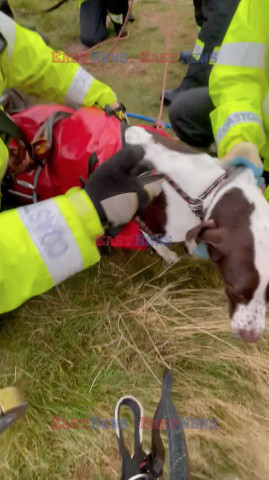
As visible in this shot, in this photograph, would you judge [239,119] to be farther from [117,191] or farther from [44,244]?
Result: [44,244]

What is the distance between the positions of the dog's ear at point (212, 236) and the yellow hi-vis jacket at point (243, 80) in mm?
604

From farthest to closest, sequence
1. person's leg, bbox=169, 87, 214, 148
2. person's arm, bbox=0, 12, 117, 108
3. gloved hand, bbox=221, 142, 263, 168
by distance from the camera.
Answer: person's leg, bbox=169, 87, 214, 148 < person's arm, bbox=0, 12, 117, 108 < gloved hand, bbox=221, 142, 263, 168

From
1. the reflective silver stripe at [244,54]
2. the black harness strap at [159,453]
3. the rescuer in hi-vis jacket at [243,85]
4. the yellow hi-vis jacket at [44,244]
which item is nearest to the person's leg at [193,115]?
the rescuer in hi-vis jacket at [243,85]

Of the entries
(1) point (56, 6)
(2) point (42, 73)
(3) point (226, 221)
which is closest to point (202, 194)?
(3) point (226, 221)

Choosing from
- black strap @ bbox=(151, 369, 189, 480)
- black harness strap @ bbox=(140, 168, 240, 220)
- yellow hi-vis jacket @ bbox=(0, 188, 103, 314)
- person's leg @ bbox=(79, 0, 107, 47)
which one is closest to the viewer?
black strap @ bbox=(151, 369, 189, 480)

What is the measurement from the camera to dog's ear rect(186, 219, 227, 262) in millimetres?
1699

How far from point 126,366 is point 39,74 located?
1811 millimetres

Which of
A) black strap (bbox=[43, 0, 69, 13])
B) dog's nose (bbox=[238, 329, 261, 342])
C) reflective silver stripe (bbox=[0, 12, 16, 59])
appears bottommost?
dog's nose (bbox=[238, 329, 261, 342])

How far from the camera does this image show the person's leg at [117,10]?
4.11 meters

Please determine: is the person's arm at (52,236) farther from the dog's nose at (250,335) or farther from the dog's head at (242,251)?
the dog's nose at (250,335)

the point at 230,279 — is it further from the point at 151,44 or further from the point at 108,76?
the point at 151,44

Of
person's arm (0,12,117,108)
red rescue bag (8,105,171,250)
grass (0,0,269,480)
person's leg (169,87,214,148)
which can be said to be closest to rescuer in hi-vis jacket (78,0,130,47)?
person's leg (169,87,214,148)

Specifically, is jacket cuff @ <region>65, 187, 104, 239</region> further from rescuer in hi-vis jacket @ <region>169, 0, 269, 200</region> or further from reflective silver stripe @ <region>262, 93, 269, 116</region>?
reflective silver stripe @ <region>262, 93, 269, 116</region>

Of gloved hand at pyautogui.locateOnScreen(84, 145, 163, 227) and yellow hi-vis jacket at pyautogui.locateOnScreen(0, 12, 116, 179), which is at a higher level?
yellow hi-vis jacket at pyautogui.locateOnScreen(0, 12, 116, 179)
